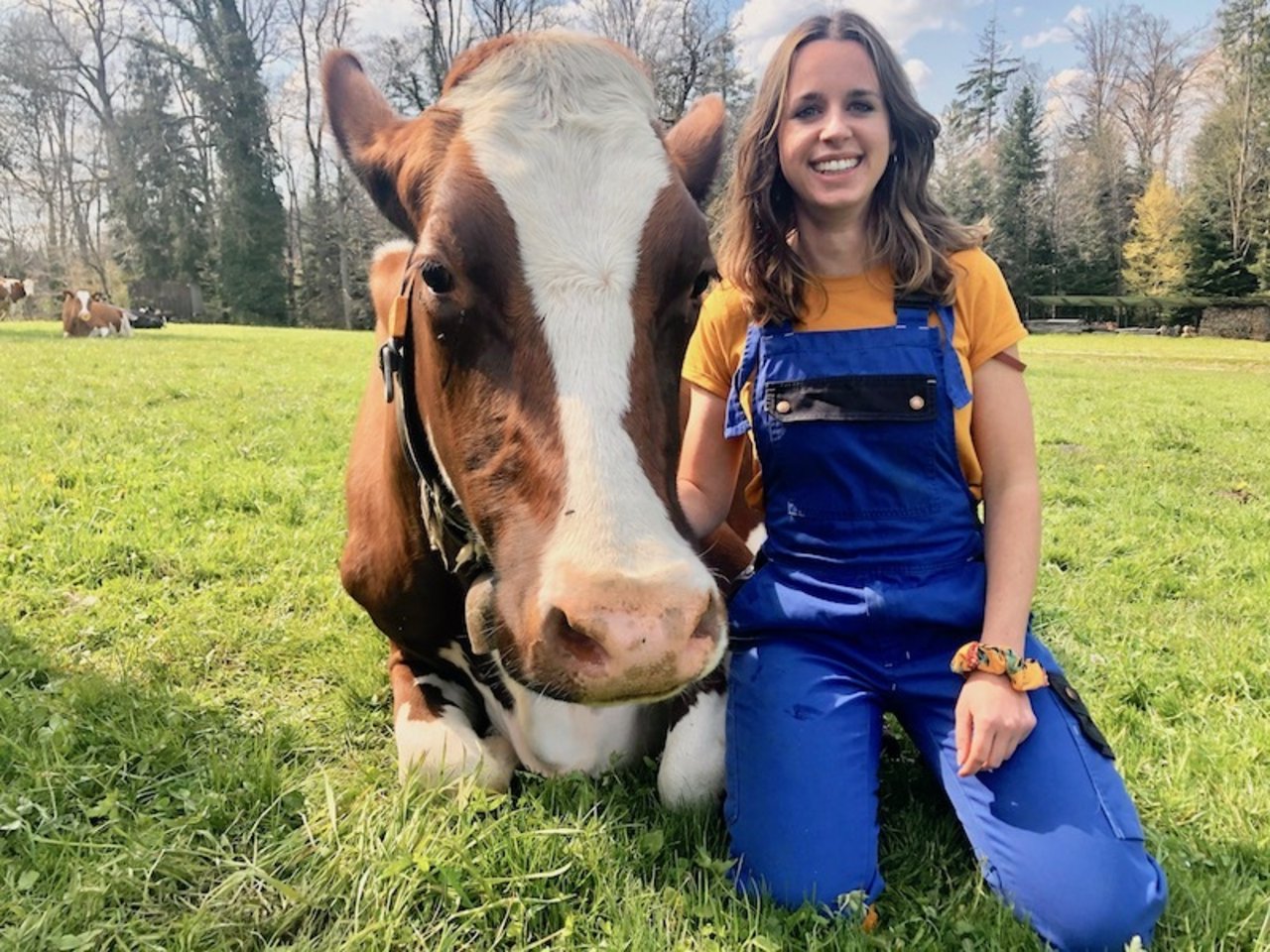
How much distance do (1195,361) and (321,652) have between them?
25724 mm

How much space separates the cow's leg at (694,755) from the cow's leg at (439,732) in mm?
480

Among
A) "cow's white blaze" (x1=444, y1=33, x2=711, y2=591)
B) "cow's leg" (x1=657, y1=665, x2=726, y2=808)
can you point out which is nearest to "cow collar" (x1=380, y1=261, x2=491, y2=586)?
"cow's white blaze" (x1=444, y1=33, x2=711, y2=591)

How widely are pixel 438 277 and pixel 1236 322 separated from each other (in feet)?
153

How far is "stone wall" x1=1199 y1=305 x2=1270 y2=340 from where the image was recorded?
39.1 metres

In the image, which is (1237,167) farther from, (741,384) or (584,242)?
(584,242)

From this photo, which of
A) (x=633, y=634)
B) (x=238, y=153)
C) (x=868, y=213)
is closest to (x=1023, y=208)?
(x=238, y=153)

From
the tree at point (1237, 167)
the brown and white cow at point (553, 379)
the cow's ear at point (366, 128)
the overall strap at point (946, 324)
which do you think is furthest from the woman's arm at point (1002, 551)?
the tree at point (1237, 167)

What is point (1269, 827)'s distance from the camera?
2.50 metres

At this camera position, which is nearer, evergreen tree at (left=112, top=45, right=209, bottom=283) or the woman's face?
A: the woman's face

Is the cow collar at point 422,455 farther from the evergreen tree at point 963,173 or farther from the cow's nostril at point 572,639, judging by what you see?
the evergreen tree at point 963,173

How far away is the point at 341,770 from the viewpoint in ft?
9.11

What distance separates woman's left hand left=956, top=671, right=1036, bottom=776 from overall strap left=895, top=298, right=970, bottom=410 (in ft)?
2.49

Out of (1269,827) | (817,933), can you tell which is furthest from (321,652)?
(1269,827)

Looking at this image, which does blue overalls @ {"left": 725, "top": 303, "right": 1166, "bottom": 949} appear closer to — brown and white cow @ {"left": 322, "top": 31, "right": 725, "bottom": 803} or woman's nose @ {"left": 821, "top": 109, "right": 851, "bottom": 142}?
brown and white cow @ {"left": 322, "top": 31, "right": 725, "bottom": 803}
